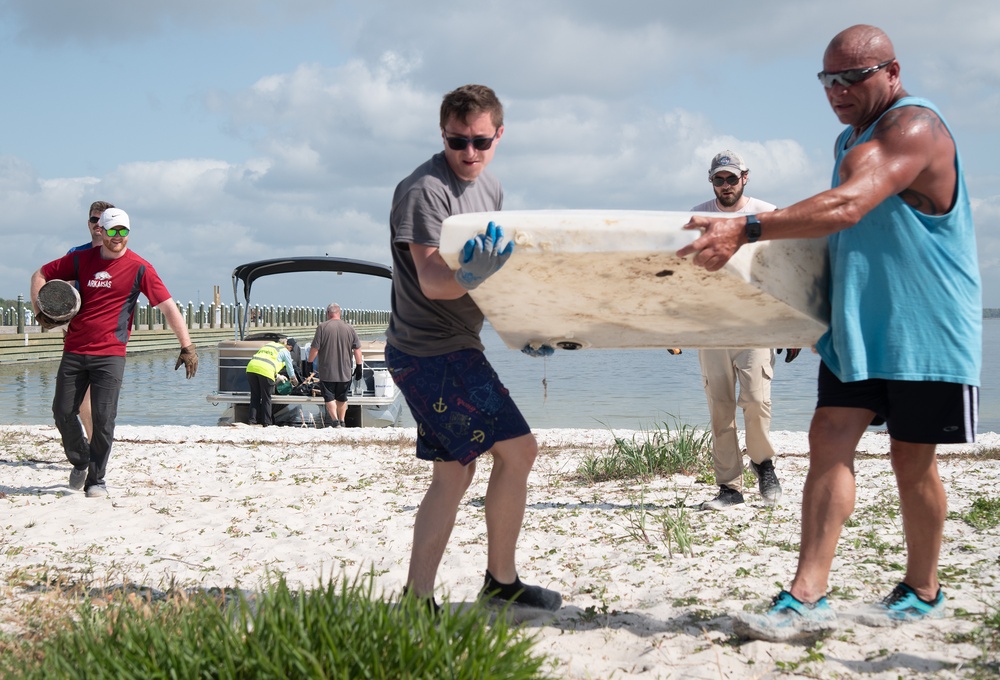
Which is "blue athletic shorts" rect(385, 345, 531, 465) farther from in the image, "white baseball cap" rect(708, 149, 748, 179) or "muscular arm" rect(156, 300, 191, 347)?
"muscular arm" rect(156, 300, 191, 347)

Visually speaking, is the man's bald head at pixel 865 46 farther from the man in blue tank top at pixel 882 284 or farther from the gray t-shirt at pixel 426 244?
the gray t-shirt at pixel 426 244

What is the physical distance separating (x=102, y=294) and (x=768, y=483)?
15.3ft

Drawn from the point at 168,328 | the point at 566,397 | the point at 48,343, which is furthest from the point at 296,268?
the point at 168,328

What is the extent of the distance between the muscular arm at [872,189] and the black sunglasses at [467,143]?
823mm

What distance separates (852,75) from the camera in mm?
2885

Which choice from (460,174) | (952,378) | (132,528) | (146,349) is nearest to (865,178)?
(952,378)

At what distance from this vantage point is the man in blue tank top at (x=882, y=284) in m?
2.73

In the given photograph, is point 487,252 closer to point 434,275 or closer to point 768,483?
point 434,275

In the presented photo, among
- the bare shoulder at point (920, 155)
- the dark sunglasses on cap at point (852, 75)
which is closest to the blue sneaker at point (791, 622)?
the bare shoulder at point (920, 155)

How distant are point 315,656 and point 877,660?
5.73ft

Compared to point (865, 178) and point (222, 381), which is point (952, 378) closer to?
point (865, 178)

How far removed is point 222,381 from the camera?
1540cm

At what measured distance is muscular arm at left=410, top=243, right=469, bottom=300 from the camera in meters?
2.93

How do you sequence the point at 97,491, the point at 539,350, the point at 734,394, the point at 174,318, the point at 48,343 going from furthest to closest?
the point at 48,343 < the point at 174,318 < the point at 97,491 < the point at 734,394 < the point at 539,350
